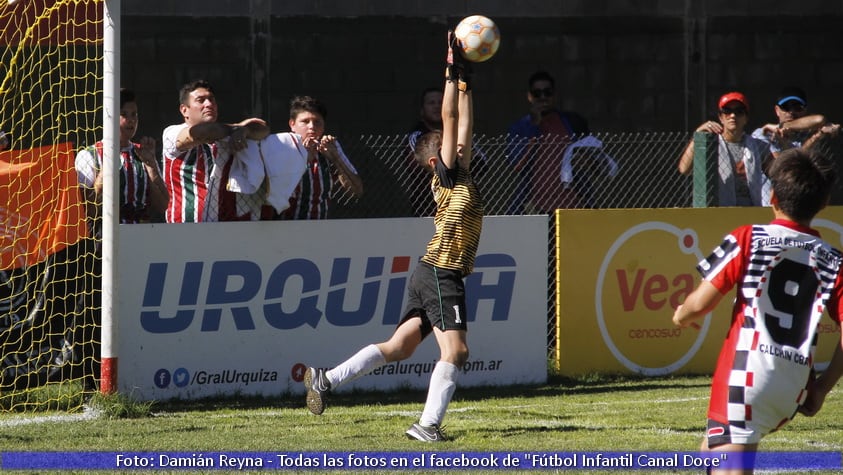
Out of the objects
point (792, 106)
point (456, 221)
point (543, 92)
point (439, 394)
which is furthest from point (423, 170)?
point (792, 106)

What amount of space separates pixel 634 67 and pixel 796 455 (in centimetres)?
986

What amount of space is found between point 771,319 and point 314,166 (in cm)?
517

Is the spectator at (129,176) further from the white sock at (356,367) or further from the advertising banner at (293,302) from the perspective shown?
the white sock at (356,367)

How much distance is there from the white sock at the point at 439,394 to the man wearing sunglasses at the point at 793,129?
15.7ft

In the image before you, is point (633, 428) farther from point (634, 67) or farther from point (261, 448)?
point (634, 67)

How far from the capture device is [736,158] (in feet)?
34.2

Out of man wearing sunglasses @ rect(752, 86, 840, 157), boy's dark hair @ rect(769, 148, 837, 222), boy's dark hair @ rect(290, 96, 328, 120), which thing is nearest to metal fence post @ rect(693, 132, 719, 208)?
man wearing sunglasses @ rect(752, 86, 840, 157)

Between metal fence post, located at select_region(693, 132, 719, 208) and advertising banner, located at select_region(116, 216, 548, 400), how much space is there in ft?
5.17

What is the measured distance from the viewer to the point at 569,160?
33.6ft

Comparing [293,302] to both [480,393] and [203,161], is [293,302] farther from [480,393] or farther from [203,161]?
[480,393]

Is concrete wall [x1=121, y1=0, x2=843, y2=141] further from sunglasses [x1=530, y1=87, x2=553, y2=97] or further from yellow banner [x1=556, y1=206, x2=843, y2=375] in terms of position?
yellow banner [x1=556, y1=206, x2=843, y2=375]

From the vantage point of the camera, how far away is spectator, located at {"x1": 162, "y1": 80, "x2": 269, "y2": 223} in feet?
27.8

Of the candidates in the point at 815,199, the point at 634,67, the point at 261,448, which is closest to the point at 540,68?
the point at 634,67

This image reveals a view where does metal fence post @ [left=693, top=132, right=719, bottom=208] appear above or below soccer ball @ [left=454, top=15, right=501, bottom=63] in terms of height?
below
